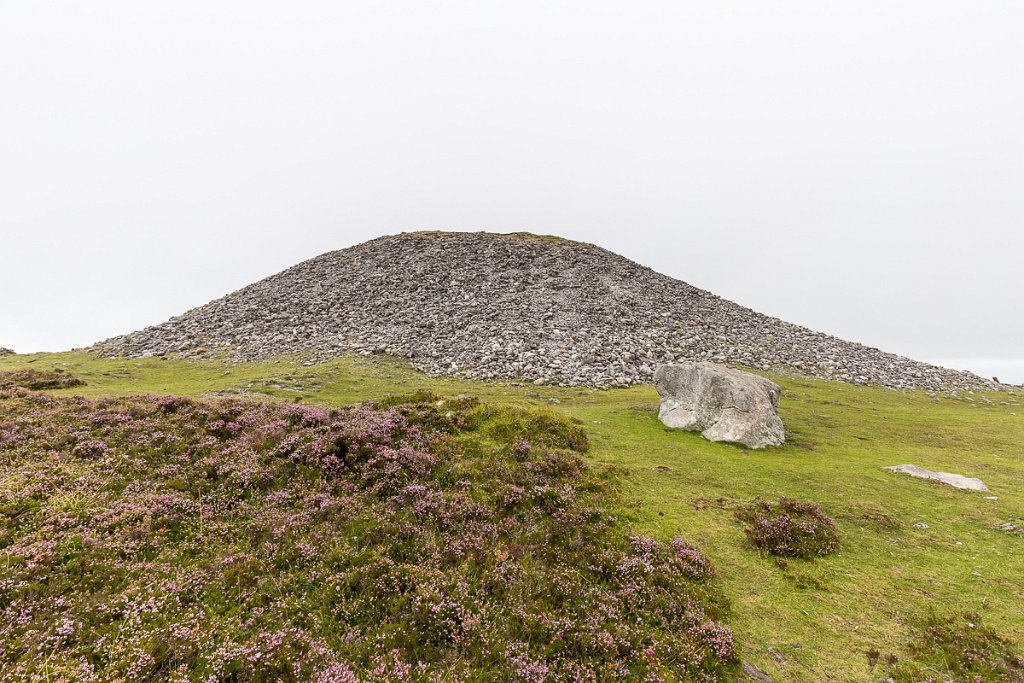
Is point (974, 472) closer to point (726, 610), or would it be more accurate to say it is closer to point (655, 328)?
point (726, 610)

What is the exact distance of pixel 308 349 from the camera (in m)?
39.5

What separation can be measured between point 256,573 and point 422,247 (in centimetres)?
6298

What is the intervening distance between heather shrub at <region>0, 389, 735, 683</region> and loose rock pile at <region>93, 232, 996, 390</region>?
2137 cm

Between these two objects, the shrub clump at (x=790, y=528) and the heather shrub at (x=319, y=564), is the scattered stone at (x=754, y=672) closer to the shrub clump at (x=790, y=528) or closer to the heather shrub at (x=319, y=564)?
the heather shrub at (x=319, y=564)

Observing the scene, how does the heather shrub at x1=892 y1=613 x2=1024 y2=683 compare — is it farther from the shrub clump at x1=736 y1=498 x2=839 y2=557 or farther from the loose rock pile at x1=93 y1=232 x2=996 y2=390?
the loose rock pile at x1=93 y1=232 x2=996 y2=390

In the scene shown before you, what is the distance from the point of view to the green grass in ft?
26.8

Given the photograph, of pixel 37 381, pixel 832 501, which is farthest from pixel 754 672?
pixel 37 381

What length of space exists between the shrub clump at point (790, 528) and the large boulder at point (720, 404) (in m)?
6.85

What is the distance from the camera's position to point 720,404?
67.7ft

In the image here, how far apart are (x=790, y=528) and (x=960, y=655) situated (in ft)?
13.2

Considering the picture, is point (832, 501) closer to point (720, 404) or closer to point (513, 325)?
point (720, 404)

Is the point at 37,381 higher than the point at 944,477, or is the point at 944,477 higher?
the point at 37,381

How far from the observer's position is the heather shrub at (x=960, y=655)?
682 centimetres

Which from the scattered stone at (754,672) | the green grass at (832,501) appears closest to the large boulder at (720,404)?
the green grass at (832,501)
